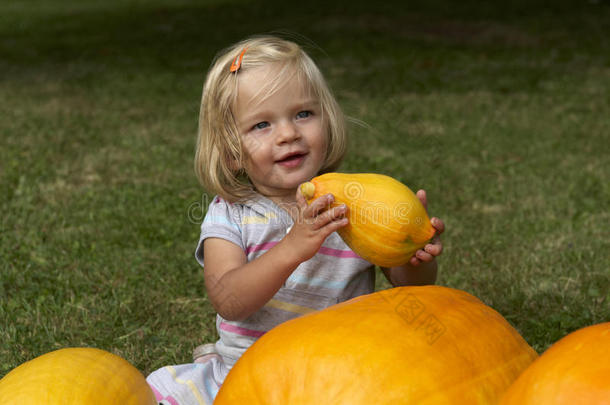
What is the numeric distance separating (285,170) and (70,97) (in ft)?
25.7

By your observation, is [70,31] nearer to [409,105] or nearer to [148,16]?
[148,16]

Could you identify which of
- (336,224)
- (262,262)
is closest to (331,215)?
(336,224)

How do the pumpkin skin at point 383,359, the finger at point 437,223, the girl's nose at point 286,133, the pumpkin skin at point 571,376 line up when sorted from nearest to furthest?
the pumpkin skin at point 571,376 → the pumpkin skin at point 383,359 → the finger at point 437,223 → the girl's nose at point 286,133

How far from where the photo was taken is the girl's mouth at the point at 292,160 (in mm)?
2619

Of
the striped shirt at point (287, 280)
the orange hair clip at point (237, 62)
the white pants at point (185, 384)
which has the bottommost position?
the white pants at point (185, 384)

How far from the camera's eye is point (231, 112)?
2717 millimetres

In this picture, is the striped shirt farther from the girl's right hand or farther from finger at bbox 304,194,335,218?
finger at bbox 304,194,335,218

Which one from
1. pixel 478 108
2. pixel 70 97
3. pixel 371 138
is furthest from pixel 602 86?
pixel 70 97

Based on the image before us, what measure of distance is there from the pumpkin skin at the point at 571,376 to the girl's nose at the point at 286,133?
132 centimetres

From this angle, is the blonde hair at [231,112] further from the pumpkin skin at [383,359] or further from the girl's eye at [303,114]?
the pumpkin skin at [383,359]

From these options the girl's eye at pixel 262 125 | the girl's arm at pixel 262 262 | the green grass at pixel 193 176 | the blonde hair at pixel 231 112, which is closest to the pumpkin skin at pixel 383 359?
the girl's arm at pixel 262 262

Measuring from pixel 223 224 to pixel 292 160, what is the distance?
1.31 ft

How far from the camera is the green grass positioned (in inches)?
144

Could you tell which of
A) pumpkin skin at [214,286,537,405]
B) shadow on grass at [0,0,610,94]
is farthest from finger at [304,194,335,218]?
shadow on grass at [0,0,610,94]
